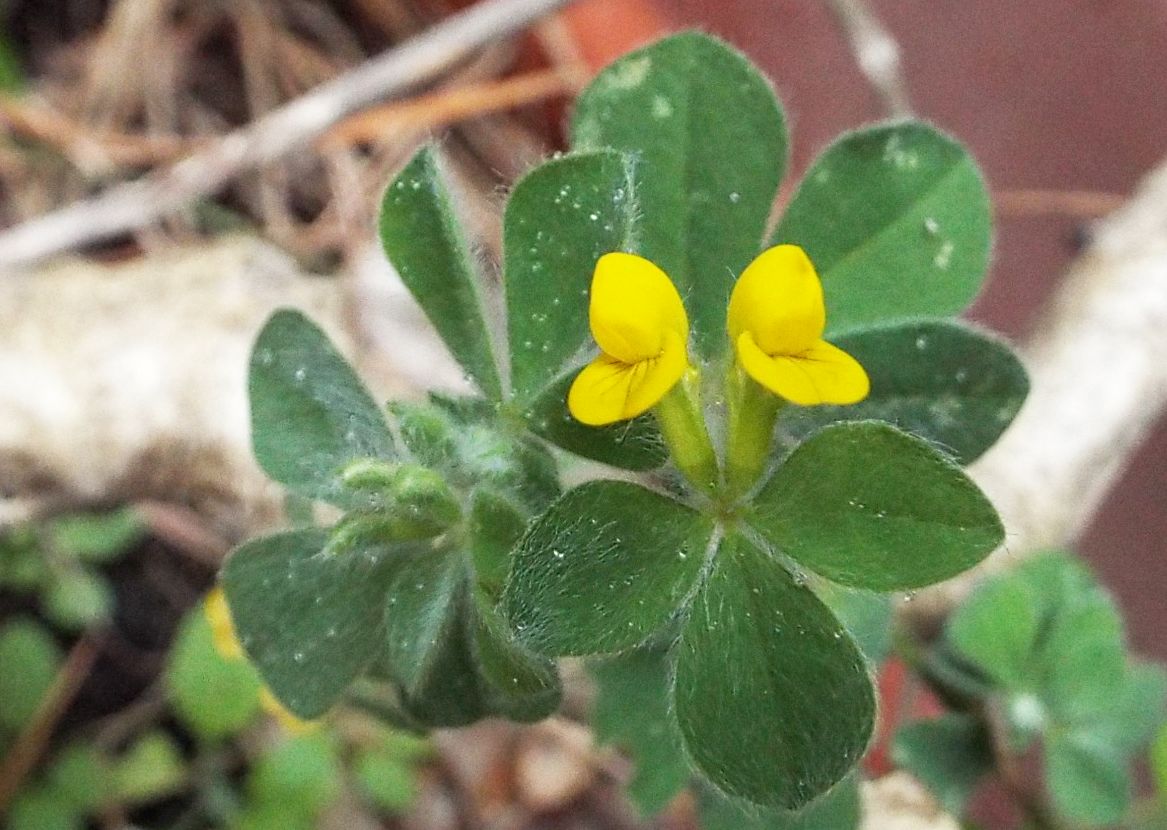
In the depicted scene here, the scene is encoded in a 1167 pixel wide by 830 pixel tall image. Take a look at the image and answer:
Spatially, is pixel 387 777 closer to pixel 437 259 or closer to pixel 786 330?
pixel 437 259

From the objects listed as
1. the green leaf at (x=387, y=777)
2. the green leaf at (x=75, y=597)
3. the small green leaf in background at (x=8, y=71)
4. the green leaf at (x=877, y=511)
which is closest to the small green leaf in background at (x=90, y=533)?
the green leaf at (x=75, y=597)

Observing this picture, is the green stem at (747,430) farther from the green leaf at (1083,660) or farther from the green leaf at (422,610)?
the green leaf at (1083,660)

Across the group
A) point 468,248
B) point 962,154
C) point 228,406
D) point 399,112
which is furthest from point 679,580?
point 399,112

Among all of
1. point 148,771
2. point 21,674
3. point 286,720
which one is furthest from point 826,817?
point 21,674

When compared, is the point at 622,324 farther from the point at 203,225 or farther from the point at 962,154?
the point at 203,225

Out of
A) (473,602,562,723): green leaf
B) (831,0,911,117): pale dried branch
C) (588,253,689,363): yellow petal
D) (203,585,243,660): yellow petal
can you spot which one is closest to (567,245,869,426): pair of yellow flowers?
(588,253,689,363): yellow petal
